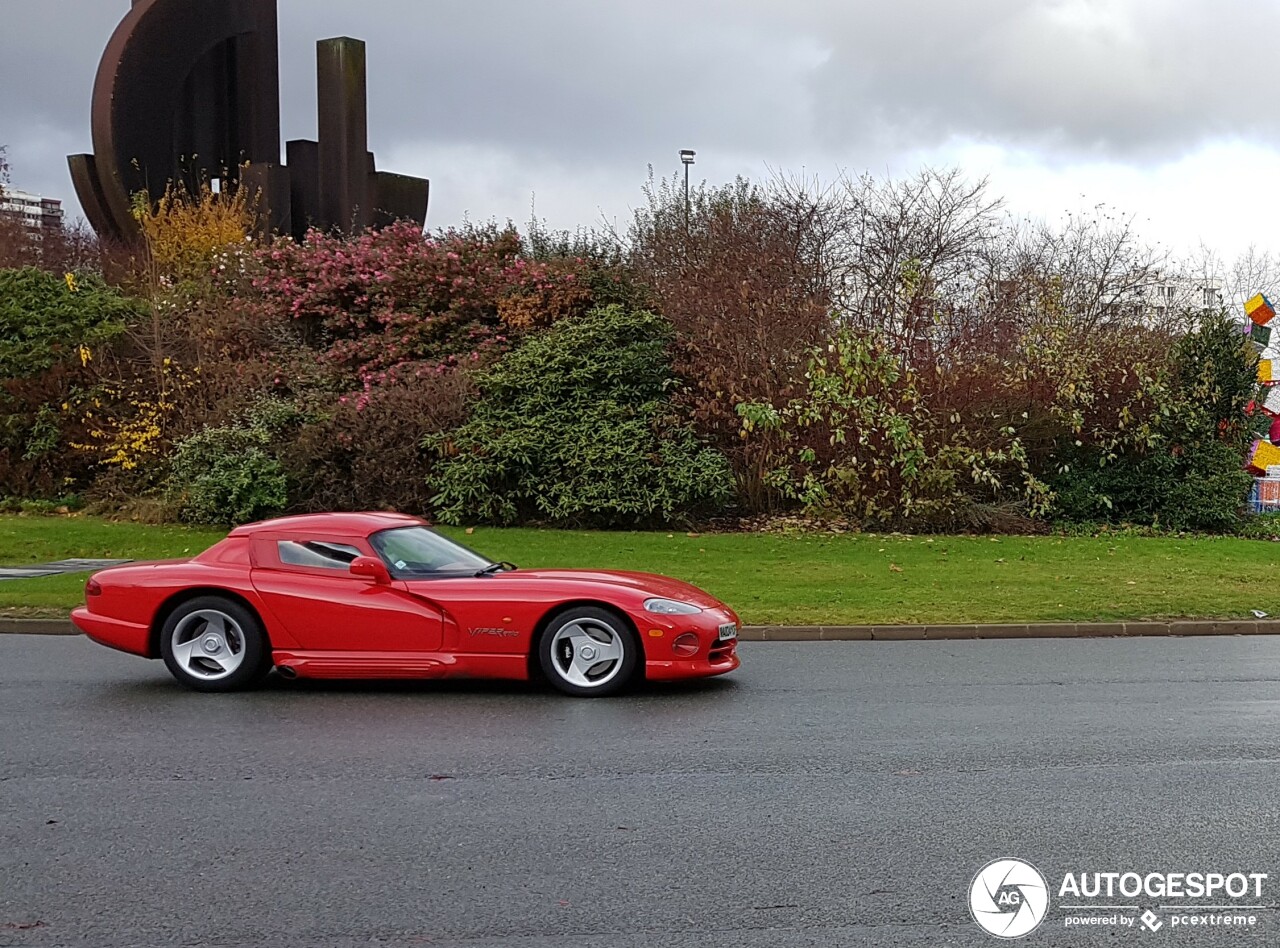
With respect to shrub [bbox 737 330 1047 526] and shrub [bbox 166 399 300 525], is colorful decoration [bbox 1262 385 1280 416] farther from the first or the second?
shrub [bbox 166 399 300 525]

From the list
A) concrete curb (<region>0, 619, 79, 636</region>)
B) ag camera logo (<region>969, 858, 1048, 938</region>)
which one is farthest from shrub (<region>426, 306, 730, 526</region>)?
ag camera logo (<region>969, 858, 1048, 938</region>)

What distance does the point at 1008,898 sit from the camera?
179 inches

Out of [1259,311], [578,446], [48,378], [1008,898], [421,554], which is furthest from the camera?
[1259,311]

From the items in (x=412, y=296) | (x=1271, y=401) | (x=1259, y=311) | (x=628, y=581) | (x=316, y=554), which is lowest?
(x=628, y=581)

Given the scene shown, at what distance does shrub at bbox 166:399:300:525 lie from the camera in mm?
19547

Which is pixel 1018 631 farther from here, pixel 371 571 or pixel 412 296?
pixel 412 296

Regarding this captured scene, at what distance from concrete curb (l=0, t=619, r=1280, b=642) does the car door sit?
13.3 ft

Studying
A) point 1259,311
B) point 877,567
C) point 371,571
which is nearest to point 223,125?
point 877,567

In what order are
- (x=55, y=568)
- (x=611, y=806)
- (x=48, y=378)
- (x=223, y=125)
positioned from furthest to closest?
(x=223, y=125), (x=48, y=378), (x=55, y=568), (x=611, y=806)

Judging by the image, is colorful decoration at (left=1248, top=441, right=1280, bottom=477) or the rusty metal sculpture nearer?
colorful decoration at (left=1248, top=441, right=1280, bottom=477)

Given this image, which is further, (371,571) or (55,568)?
(55,568)

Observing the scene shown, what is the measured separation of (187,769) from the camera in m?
6.49

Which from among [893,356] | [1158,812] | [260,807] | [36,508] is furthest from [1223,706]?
[36,508]

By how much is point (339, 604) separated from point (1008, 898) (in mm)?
5346
